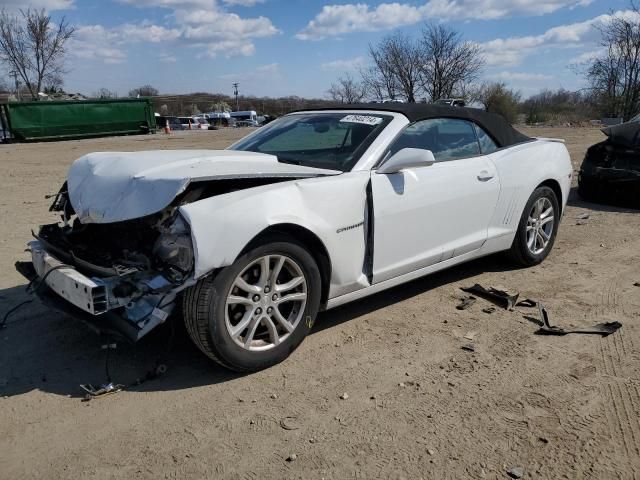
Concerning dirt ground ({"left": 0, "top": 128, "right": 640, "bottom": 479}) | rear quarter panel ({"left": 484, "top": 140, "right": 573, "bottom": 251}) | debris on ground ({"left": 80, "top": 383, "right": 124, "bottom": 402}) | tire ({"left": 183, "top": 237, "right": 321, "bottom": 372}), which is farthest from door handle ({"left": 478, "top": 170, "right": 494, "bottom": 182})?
debris on ground ({"left": 80, "top": 383, "right": 124, "bottom": 402})

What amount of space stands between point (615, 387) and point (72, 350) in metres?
3.32

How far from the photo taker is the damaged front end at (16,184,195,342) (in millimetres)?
3061

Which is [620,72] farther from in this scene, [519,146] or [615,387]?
[615,387]

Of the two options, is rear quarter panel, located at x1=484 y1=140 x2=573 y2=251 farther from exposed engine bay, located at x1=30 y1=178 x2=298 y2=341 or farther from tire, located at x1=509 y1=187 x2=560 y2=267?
exposed engine bay, located at x1=30 y1=178 x2=298 y2=341

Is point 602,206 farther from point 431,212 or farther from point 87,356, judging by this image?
point 87,356

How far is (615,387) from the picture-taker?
3.17m

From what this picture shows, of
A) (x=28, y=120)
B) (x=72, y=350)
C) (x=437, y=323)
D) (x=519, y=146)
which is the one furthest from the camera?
(x=28, y=120)

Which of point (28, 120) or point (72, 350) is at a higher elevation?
point (28, 120)

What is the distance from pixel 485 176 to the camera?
15.2 feet

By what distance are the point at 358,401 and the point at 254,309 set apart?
2.59 ft

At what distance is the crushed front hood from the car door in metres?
0.50

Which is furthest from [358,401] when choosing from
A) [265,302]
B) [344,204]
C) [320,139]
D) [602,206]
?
[602,206]

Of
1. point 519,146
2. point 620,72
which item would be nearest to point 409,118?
point 519,146

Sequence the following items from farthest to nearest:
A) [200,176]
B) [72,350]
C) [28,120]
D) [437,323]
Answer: [28,120]
[437,323]
[72,350]
[200,176]
